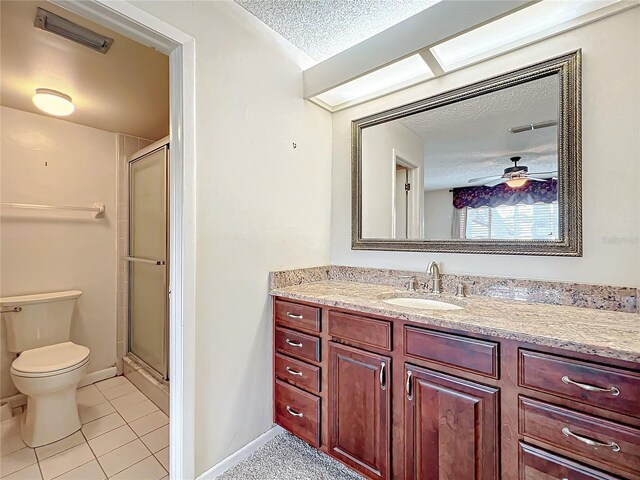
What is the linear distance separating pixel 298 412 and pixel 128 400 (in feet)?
4.91

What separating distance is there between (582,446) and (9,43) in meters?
2.90

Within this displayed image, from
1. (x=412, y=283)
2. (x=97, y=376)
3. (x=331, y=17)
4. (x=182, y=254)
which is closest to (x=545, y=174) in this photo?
(x=412, y=283)

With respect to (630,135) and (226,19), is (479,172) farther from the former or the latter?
(226,19)

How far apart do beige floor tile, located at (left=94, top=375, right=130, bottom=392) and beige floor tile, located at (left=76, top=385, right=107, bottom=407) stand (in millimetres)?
38

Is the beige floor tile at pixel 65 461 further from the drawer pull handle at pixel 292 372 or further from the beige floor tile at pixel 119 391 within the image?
the drawer pull handle at pixel 292 372

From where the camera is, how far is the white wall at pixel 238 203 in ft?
4.60

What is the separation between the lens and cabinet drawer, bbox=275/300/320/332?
4.95 ft

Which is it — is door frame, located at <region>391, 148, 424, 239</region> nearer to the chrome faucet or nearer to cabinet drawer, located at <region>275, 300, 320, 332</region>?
the chrome faucet

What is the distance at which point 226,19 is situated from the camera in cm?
149

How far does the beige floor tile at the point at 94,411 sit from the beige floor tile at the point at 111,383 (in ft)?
0.89

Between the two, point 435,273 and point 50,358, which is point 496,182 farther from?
point 50,358

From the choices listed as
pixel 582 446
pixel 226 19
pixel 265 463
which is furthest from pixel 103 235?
pixel 582 446

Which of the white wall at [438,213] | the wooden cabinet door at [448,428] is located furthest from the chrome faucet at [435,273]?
the wooden cabinet door at [448,428]

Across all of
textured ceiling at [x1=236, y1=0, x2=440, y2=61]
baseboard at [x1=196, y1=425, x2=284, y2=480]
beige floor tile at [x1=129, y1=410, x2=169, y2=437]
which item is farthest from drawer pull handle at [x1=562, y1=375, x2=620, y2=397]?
beige floor tile at [x1=129, y1=410, x2=169, y2=437]
